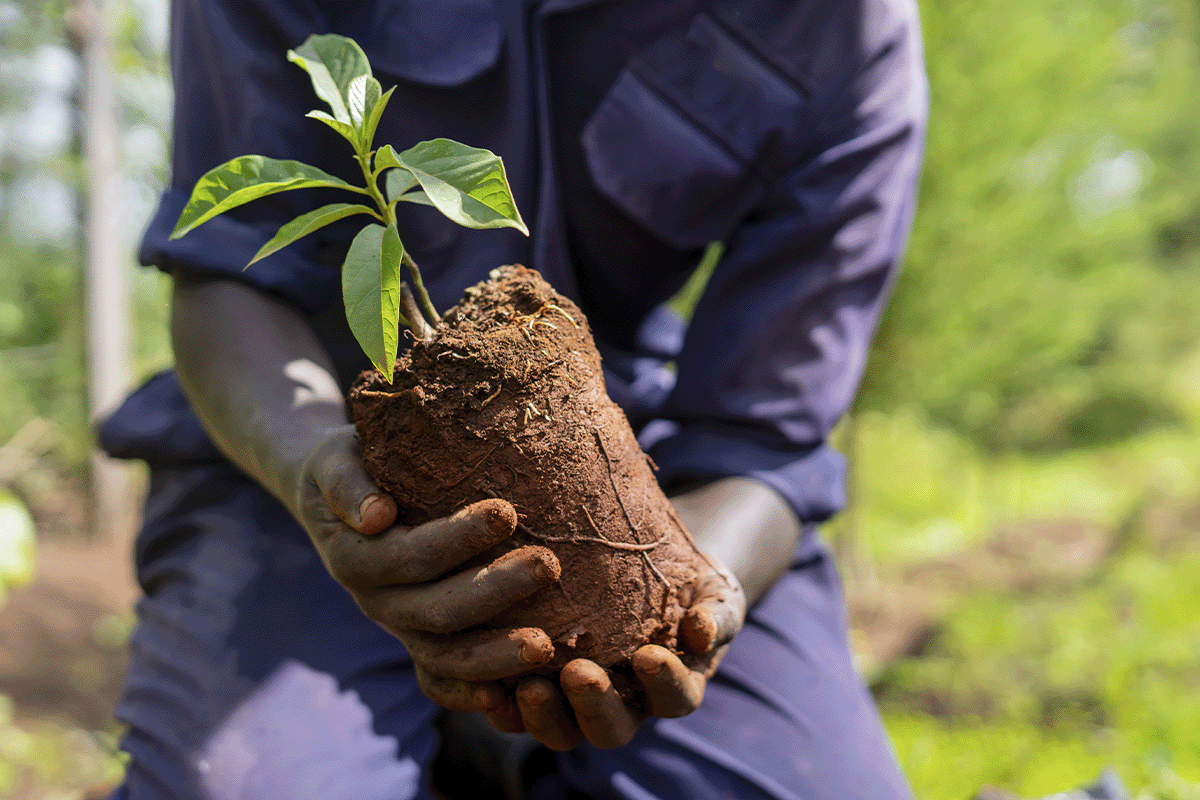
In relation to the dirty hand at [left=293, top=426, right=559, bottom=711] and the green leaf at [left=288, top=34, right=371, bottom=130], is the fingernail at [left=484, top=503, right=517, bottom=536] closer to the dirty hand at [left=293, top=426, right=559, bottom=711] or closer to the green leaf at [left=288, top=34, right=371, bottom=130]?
the dirty hand at [left=293, top=426, right=559, bottom=711]

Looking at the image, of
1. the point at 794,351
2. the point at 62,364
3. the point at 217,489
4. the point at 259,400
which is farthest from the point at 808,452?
the point at 62,364

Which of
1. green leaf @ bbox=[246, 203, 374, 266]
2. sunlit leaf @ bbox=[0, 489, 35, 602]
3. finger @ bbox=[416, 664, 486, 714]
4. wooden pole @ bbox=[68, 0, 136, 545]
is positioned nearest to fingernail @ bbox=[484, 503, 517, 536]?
finger @ bbox=[416, 664, 486, 714]

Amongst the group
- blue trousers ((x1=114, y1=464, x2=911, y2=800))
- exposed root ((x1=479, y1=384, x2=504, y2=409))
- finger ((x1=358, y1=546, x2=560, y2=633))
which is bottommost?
blue trousers ((x1=114, y1=464, x2=911, y2=800))

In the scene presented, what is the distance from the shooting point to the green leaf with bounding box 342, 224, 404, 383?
32.9 inches

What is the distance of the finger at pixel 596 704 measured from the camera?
0.99 meters

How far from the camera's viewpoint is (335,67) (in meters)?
0.94

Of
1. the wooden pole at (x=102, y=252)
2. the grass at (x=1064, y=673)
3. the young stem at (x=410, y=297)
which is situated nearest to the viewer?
the young stem at (x=410, y=297)

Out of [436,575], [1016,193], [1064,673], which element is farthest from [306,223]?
[1016,193]

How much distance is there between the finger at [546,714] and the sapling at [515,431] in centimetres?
4

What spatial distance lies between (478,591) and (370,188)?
0.48 meters

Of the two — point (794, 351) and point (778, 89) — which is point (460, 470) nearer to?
point (794, 351)

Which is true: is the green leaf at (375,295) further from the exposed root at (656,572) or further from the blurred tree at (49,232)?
the blurred tree at (49,232)

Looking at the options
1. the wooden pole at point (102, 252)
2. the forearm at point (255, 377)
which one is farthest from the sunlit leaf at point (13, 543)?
the forearm at point (255, 377)

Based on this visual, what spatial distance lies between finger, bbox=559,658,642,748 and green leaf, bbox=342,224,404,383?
1.39 ft
